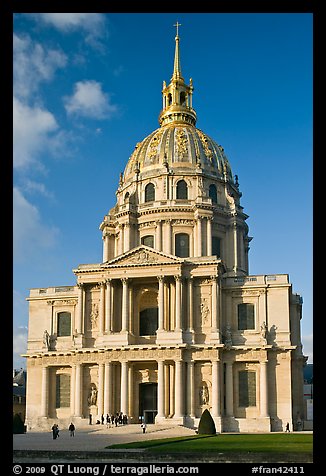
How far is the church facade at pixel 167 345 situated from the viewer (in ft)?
205

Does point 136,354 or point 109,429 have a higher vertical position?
point 136,354

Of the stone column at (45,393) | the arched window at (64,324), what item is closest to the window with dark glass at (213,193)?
the arched window at (64,324)

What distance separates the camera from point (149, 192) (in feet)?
260

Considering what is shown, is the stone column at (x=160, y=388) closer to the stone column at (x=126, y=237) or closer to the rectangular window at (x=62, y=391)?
the rectangular window at (x=62, y=391)

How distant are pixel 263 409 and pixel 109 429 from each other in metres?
14.7

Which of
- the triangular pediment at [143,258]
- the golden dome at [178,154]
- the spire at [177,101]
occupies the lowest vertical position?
the triangular pediment at [143,258]

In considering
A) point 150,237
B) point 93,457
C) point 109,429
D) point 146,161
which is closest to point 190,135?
point 146,161

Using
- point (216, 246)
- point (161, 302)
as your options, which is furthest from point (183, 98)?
point (161, 302)

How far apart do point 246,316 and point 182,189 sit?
18996 mm

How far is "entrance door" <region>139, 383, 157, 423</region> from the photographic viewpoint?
64625 millimetres

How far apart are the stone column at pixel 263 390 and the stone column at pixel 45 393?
21.1 m

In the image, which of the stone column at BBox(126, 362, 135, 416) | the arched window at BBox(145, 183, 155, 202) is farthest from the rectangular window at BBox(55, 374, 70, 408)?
the arched window at BBox(145, 183, 155, 202)
